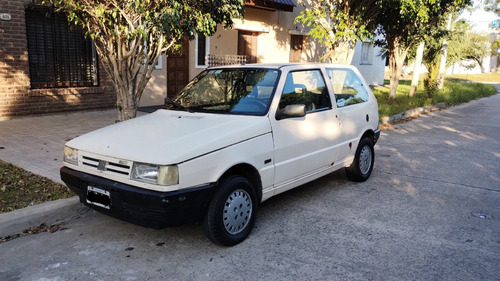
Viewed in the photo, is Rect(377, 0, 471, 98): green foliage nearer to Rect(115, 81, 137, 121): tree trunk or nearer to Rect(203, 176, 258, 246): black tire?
Rect(115, 81, 137, 121): tree trunk

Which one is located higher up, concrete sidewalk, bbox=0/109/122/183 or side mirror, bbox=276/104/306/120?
side mirror, bbox=276/104/306/120

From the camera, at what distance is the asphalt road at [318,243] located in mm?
3574

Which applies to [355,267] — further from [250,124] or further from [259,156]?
[250,124]

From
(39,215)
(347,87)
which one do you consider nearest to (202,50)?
(347,87)

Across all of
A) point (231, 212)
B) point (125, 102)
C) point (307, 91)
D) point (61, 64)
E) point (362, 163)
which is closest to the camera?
point (231, 212)

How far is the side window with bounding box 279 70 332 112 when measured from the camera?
4.76 meters

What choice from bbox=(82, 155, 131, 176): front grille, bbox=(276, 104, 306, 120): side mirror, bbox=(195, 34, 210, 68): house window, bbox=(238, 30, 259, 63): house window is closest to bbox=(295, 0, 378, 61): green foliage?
bbox=(195, 34, 210, 68): house window

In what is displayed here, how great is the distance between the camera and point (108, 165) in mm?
3801

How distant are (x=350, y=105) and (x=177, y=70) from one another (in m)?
8.68

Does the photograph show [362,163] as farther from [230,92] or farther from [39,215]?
[39,215]

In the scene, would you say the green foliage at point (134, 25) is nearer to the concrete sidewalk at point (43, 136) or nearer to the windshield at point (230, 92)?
the windshield at point (230, 92)

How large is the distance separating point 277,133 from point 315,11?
8.01 metres

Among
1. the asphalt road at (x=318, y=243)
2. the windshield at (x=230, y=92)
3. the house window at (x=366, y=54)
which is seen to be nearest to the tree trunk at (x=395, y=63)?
the house window at (x=366, y=54)

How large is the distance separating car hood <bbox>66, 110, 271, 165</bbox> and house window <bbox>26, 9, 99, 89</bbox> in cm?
638
